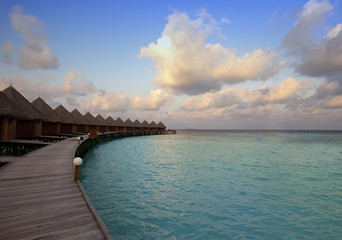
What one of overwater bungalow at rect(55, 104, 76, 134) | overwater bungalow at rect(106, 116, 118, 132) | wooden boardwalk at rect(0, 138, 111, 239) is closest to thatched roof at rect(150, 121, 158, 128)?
overwater bungalow at rect(106, 116, 118, 132)

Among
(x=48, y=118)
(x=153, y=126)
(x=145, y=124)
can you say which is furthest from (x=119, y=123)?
(x=48, y=118)

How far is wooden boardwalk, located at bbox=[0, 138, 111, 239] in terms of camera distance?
3.00 m

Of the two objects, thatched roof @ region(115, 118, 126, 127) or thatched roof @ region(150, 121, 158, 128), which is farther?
thatched roof @ region(150, 121, 158, 128)

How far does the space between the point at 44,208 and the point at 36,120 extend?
1783cm

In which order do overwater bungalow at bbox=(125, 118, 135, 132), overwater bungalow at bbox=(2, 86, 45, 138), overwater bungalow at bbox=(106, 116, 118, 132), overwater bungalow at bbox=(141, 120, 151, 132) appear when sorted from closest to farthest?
overwater bungalow at bbox=(2, 86, 45, 138) → overwater bungalow at bbox=(106, 116, 118, 132) → overwater bungalow at bbox=(125, 118, 135, 132) → overwater bungalow at bbox=(141, 120, 151, 132)

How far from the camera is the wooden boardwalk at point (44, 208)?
2997mm

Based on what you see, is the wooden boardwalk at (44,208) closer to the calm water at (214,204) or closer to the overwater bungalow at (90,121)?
the calm water at (214,204)

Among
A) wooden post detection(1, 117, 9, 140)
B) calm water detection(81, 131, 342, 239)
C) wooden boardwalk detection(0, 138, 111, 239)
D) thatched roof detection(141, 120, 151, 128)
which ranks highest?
thatched roof detection(141, 120, 151, 128)

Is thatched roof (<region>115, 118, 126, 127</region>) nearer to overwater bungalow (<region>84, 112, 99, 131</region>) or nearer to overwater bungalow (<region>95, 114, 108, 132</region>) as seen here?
overwater bungalow (<region>95, 114, 108, 132</region>)

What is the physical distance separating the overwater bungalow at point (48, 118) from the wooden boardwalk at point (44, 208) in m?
18.8

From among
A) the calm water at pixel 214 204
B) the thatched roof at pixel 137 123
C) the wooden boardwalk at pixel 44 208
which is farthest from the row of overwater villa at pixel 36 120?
the wooden boardwalk at pixel 44 208

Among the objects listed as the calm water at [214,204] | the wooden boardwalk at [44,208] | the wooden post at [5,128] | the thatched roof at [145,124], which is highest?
the thatched roof at [145,124]

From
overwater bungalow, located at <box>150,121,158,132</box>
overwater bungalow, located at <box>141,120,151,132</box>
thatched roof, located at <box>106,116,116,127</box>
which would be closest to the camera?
thatched roof, located at <box>106,116,116,127</box>

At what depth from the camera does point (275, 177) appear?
11398mm
